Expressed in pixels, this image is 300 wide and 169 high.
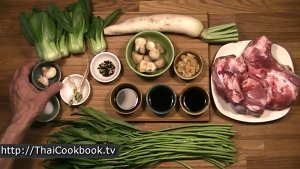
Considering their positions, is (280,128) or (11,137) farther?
(280,128)

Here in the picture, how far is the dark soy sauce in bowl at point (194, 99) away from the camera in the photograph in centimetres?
142

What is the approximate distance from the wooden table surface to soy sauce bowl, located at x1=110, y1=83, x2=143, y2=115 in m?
0.08

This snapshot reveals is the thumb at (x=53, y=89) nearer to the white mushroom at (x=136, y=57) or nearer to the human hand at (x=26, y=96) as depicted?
the human hand at (x=26, y=96)

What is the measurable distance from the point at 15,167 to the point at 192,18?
2.82ft

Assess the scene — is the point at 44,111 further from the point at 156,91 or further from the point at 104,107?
the point at 156,91

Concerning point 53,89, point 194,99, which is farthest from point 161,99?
point 53,89

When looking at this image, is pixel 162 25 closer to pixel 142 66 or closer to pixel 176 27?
pixel 176 27

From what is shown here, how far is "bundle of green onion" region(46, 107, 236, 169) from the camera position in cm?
137

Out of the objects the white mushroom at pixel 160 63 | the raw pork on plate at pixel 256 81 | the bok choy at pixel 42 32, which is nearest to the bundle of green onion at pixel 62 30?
the bok choy at pixel 42 32

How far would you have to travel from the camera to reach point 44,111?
1.47m

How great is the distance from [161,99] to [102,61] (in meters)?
0.27

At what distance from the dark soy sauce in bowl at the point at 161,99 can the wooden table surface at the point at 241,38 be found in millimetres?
85

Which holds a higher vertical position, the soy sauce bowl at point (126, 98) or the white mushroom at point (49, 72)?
the white mushroom at point (49, 72)

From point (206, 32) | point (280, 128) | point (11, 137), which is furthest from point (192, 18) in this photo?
point (11, 137)
